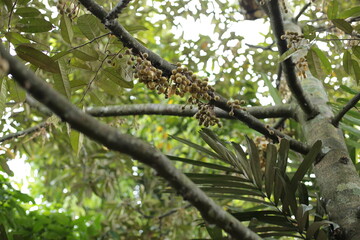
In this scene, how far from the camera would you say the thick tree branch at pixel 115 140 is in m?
A: 0.41

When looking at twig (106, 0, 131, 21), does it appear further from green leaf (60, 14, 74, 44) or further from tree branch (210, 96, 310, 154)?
tree branch (210, 96, 310, 154)

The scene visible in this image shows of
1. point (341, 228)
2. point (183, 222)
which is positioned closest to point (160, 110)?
point (341, 228)

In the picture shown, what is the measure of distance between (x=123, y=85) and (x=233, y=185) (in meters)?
0.42

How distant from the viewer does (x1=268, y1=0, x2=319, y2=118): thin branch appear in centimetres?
131

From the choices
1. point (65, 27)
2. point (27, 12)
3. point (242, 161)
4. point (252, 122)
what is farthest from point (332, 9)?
point (27, 12)

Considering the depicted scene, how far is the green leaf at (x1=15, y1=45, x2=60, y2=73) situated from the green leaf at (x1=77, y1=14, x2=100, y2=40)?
0.18 metres

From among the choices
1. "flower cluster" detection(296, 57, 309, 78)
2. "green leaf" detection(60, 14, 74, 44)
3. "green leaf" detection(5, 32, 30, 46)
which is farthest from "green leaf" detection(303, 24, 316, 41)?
"green leaf" detection(5, 32, 30, 46)

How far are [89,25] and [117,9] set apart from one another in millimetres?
138

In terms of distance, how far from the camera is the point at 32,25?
1.04 metres

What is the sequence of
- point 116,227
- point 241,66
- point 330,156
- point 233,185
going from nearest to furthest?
point 233,185, point 330,156, point 116,227, point 241,66

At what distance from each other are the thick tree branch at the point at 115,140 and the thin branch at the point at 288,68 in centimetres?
91

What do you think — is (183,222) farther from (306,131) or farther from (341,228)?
(341,228)

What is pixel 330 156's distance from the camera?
126cm

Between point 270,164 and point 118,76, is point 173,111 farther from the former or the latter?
point 270,164
